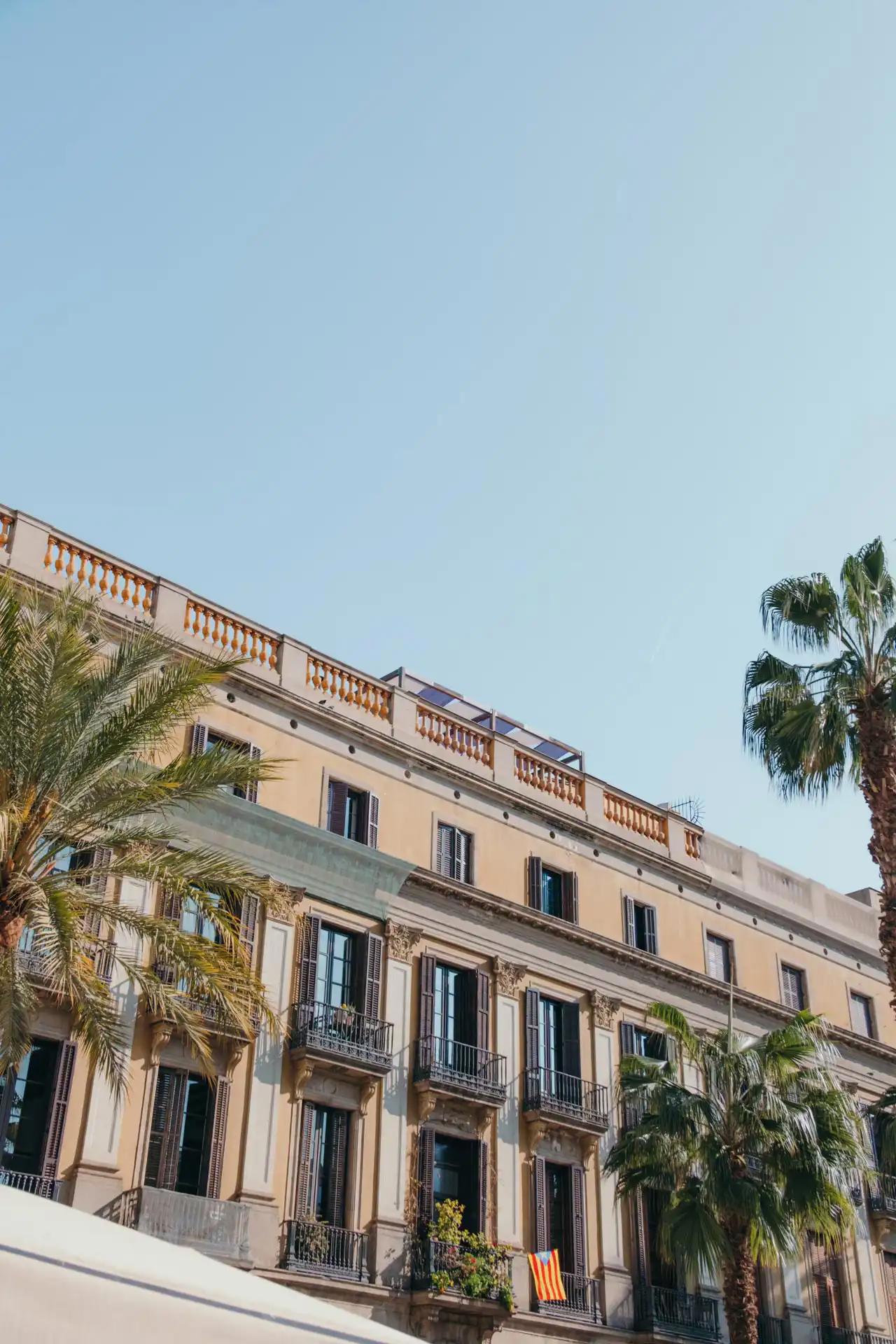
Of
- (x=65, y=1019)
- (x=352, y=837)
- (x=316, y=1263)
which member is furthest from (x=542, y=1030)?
(x=65, y=1019)

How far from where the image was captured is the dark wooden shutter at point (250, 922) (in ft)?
82.4

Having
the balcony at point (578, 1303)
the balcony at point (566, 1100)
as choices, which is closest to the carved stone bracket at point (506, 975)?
the balcony at point (566, 1100)

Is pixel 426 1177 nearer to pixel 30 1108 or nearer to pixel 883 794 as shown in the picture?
pixel 30 1108

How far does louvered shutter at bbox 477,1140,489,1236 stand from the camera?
2647 cm

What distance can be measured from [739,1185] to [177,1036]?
372 inches

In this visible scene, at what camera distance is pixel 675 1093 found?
26047 millimetres

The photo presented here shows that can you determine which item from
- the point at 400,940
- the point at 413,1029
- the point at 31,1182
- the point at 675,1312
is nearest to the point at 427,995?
the point at 413,1029

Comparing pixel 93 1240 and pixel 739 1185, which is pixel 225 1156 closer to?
pixel 739 1185

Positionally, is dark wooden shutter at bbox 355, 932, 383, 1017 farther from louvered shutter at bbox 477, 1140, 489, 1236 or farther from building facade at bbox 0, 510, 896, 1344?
louvered shutter at bbox 477, 1140, 489, 1236

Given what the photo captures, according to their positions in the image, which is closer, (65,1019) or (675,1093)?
(65,1019)

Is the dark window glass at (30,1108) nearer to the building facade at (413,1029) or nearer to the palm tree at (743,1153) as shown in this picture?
the building facade at (413,1029)

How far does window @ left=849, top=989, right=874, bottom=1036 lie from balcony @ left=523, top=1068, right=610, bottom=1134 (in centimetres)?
1127

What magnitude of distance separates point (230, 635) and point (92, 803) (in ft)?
32.5

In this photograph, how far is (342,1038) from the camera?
2536 cm
